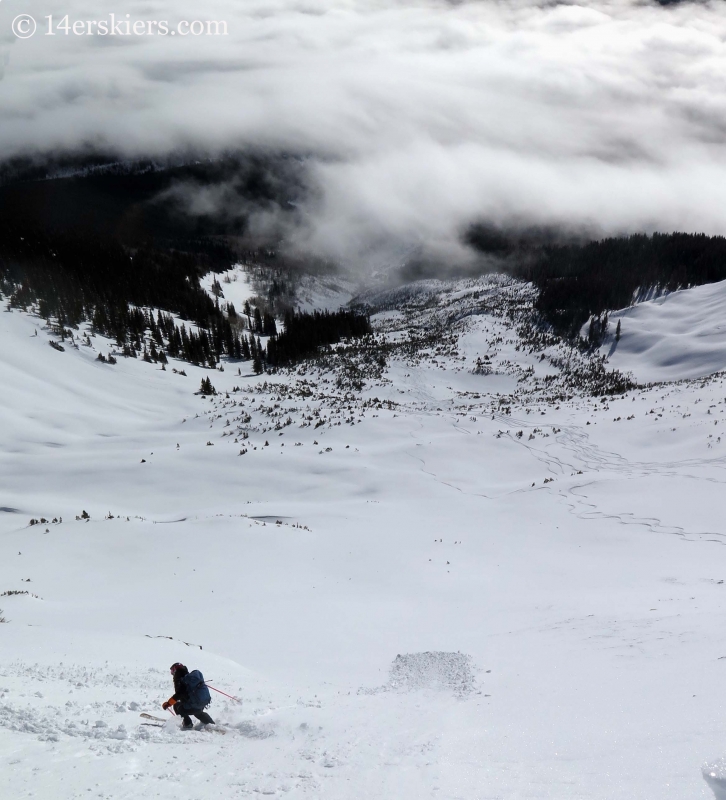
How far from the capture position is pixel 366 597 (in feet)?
45.2

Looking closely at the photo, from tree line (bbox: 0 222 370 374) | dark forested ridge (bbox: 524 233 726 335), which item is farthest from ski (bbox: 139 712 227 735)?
dark forested ridge (bbox: 524 233 726 335)

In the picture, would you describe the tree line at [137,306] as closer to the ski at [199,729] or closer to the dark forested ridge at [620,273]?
the dark forested ridge at [620,273]

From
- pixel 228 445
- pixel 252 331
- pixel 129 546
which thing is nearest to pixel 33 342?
pixel 228 445

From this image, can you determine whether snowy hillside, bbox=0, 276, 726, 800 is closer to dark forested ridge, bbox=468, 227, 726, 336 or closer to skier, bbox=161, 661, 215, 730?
skier, bbox=161, 661, 215, 730

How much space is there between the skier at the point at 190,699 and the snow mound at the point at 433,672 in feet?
11.5

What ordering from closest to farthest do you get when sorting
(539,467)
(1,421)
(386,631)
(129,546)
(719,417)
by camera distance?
(386,631)
(129,546)
(539,467)
(719,417)
(1,421)

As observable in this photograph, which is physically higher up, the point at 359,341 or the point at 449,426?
the point at 449,426

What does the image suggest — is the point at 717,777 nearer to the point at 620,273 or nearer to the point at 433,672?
the point at 433,672

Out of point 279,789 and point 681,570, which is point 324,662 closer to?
point 279,789

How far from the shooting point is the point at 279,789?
5.54 metres

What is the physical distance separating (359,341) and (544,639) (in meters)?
85.1

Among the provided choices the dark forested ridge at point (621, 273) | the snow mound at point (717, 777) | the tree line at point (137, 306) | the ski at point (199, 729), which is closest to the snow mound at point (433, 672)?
the ski at point (199, 729)

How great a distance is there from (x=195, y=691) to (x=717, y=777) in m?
6.42

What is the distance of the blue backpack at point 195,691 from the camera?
291 inches
